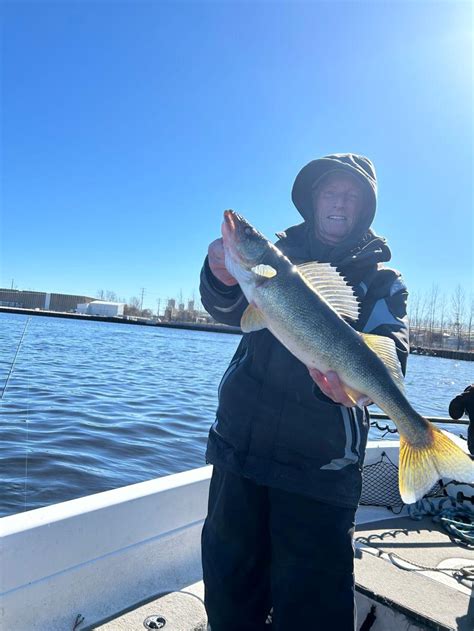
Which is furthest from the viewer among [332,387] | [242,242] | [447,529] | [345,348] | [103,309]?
[103,309]

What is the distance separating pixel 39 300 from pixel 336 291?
120 metres

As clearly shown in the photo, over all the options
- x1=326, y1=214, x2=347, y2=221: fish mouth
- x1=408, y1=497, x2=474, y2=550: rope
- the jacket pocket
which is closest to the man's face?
x1=326, y1=214, x2=347, y2=221: fish mouth

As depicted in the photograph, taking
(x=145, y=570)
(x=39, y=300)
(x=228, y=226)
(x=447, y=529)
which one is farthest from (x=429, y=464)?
(x=39, y=300)

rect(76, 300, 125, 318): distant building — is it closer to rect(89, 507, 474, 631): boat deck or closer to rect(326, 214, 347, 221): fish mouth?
rect(89, 507, 474, 631): boat deck

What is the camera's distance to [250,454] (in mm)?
2354

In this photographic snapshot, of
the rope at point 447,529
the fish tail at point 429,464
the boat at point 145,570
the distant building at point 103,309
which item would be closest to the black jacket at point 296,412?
the fish tail at point 429,464

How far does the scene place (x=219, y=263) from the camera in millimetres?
2674

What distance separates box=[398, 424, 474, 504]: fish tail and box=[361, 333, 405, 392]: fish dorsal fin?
0.28m

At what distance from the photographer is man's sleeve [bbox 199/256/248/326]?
2.73 metres

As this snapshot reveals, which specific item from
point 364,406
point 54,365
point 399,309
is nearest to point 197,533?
point 364,406

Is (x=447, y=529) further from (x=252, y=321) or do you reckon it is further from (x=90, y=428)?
(x=90, y=428)

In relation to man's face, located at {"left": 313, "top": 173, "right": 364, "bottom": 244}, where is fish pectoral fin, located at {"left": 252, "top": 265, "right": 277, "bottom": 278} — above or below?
below

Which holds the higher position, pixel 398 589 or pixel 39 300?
pixel 39 300

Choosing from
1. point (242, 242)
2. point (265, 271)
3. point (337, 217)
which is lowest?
point (265, 271)
